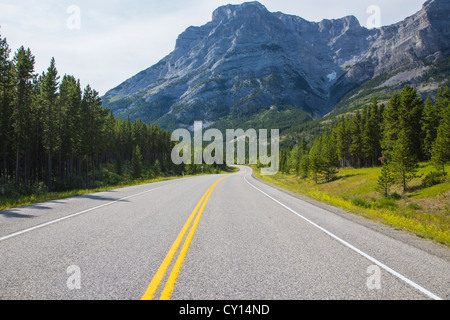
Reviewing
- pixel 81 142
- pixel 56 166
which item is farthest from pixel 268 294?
pixel 56 166

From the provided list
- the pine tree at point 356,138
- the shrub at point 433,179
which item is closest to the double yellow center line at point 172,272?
the shrub at point 433,179

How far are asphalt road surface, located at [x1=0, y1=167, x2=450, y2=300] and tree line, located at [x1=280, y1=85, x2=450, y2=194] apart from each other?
3269 cm

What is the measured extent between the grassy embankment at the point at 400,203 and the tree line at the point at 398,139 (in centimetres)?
307

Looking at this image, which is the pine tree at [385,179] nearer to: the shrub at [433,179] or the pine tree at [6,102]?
the shrub at [433,179]

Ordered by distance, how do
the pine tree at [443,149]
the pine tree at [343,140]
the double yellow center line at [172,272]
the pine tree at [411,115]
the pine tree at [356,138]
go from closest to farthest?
1. the double yellow center line at [172,272]
2. the pine tree at [443,149]
3. the pine tree at [411,115]
4. the pine tree at [356,138]
5. the pine tree at [343,140]

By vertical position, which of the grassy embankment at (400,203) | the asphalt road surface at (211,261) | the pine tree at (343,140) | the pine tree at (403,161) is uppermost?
the pine tree at (343,140)

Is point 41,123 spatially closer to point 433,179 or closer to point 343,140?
point 433,179

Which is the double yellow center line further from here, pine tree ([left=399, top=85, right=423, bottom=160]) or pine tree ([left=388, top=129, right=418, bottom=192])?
Result: pine tree ([left=399, top=85, right=423, bottom=160])

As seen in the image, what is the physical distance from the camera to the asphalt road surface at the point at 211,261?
3.40 meters

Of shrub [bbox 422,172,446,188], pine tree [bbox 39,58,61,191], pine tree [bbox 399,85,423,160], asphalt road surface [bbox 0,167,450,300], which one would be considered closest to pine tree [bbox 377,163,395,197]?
shrub [bbox 422,172,446,188]

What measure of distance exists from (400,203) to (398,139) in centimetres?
1028

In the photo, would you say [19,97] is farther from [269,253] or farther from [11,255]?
[269,253]

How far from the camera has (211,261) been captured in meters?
4.49

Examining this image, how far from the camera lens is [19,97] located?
3131cm
